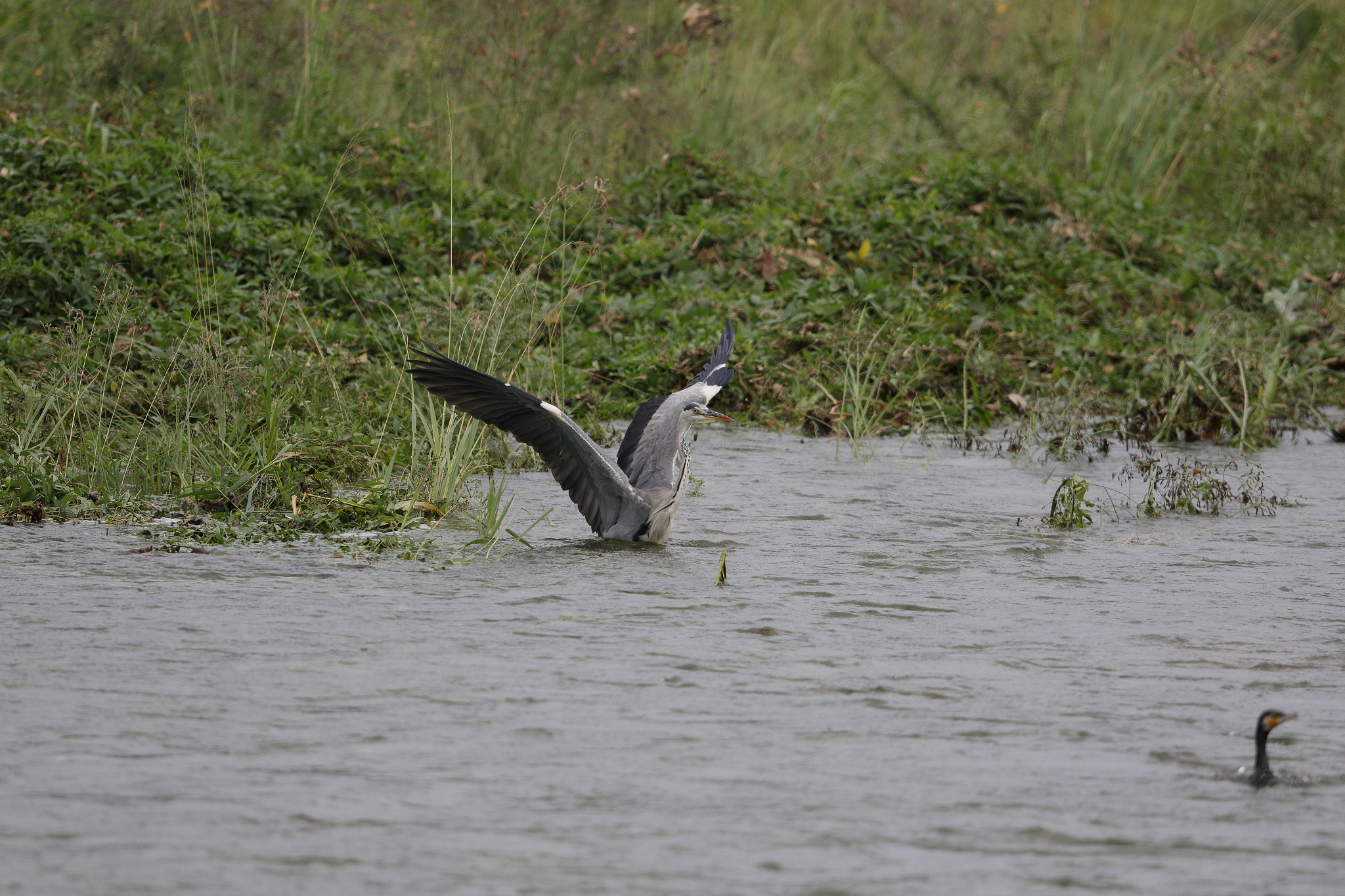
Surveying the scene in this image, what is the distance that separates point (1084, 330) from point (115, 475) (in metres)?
5.86

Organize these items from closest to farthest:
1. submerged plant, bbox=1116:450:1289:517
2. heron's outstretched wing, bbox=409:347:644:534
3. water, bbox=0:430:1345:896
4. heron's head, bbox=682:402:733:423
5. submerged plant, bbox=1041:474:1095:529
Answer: water, bbox=0:430:1345:896
heron's outstretched wing, bbox=409:347:644:534
heron's head, bbox=682:402:733:423
submerged plant, bbox=1041:474:1095:529
submerged plant, bbox=1116:450:1289:517

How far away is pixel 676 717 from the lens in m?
3.84

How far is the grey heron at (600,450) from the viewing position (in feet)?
18.4

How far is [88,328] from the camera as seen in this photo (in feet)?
24.9

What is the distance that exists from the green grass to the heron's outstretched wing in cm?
28

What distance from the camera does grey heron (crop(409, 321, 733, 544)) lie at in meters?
5.61

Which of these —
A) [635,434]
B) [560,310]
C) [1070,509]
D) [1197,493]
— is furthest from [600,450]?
[1197,493]

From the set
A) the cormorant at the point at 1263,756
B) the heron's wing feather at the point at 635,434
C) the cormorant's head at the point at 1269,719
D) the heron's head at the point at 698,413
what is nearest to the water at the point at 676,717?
the cormorant at the point at 1263,756

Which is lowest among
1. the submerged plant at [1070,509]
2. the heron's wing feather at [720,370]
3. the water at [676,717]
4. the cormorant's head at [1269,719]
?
the water at [676,717]

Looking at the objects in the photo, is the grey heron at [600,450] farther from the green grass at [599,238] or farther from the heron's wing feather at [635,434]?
the green grass at [599,238]

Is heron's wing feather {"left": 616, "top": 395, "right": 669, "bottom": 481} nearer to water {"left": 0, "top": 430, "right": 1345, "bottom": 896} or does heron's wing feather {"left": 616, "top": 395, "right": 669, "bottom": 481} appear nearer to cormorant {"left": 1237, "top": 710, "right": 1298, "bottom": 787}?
water {"left": 0, "top": 430, "right": 1345, "bottom": 896}

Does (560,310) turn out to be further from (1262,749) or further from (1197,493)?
(1262,749)

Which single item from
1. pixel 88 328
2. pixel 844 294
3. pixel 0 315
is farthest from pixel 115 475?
pixel 844 294

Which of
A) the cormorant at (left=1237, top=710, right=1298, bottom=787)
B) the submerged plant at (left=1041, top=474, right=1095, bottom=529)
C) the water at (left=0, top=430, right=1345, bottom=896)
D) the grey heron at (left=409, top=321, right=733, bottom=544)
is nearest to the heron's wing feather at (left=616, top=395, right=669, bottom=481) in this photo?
the grey heron at (left=409, top=321, right=733, bottom=544)
